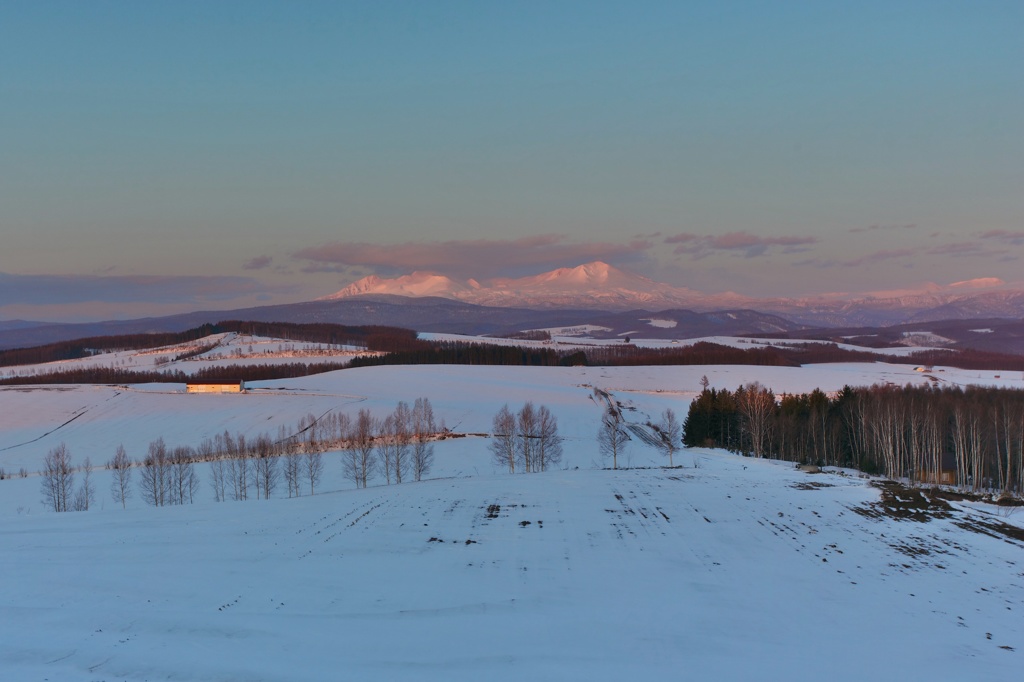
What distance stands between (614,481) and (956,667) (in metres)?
25.0

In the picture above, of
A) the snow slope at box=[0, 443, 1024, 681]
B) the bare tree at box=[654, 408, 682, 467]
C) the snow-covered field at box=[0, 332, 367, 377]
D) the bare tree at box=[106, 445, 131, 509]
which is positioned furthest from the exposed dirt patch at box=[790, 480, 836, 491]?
the snow-covered field at box=[0, 332, 367, 377]

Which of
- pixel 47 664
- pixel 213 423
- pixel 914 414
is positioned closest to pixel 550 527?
pixel 47 664

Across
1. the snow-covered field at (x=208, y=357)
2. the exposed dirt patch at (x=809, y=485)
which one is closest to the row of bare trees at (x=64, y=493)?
the exposed dirt patch at (x=809, y=485)

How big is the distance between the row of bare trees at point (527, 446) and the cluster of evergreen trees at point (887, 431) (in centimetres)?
1903

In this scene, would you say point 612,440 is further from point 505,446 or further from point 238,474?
point 238,474

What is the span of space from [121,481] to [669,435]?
48090 millimetres

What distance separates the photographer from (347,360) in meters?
159

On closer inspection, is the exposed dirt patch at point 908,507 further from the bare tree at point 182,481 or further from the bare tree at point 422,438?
the bare tree at point 182,481

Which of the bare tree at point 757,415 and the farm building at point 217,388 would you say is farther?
the farm building at point 217,388

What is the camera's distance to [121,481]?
161ft

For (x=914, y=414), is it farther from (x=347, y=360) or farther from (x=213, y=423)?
(x=347, y=360)

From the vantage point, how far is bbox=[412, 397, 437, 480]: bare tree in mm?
55375

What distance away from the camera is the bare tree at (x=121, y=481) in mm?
49531

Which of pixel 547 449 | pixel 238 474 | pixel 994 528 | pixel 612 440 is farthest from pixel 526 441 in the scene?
pixel 994 528
